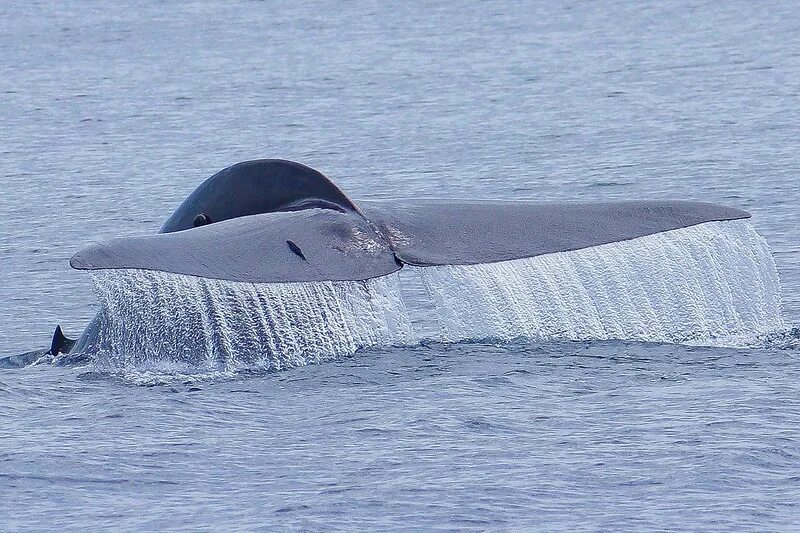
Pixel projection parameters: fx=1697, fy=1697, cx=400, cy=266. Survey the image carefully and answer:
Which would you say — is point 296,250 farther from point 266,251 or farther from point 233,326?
point 233,326

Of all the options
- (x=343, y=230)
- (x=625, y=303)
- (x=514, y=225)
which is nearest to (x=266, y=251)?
(x=343, y=230)

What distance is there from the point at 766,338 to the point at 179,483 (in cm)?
357

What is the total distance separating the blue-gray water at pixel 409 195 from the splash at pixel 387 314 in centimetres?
19

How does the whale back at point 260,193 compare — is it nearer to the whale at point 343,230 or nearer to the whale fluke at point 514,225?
the whale at point 343,230

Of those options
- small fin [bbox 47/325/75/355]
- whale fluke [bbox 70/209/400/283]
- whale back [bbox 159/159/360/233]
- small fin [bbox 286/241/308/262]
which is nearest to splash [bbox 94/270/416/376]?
whale back [bbox 159/159/360/233]

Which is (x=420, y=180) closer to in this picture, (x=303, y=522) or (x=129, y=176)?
(x=129, y=176)

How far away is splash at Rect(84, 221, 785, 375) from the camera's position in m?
8.39

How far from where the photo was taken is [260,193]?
8359 mm

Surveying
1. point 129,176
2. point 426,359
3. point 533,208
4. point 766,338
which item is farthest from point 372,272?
point 129,176

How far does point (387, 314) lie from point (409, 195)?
7.47 meters

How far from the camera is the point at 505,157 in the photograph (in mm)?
19312

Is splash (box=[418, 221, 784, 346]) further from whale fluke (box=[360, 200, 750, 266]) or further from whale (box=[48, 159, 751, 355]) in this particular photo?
whale (box=[48, 159, 751, 355])

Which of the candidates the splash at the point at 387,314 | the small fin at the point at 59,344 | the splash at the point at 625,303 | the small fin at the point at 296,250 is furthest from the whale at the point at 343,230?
the small fin at the point at 59,344

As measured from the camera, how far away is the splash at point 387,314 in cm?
839
